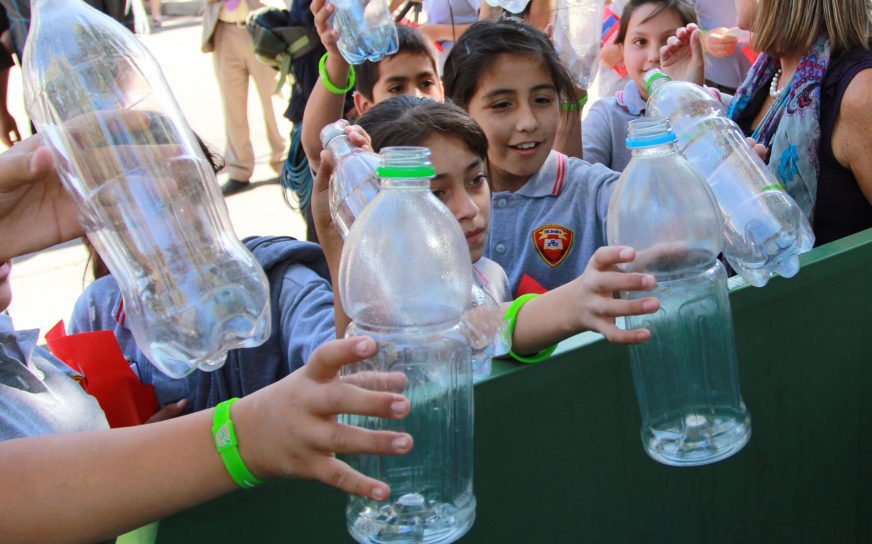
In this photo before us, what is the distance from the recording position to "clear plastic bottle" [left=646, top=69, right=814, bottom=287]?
213cm

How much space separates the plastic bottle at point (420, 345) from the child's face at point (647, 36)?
8.14 feet

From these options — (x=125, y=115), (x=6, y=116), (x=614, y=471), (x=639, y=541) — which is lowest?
(x=6, y=116)

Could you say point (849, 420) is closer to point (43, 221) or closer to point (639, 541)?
point (639, 541)

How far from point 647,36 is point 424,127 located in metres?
1.91

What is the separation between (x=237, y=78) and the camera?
7504mm

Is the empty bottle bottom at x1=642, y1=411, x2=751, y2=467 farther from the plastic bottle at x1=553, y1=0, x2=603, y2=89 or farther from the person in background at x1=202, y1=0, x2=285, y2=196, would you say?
the person in background at x1=202, y1=0, x2=285, y2=196

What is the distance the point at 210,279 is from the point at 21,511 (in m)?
0.54

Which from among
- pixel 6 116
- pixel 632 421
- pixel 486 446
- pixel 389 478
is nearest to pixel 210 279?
pixel 389 478

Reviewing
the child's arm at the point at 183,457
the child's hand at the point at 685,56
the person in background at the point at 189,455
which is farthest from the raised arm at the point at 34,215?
the child's hand at the point at 685,56

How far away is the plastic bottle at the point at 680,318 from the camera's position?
1.88m

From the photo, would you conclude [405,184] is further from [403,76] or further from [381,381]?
[403,76]

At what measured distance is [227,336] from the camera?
1.66 metres

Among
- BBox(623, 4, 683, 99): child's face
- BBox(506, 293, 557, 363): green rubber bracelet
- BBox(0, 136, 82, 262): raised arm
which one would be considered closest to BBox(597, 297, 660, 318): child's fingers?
BBox(506, 293, 557, 363): green rubber bracelet

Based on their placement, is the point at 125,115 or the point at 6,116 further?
the point at 6,116
